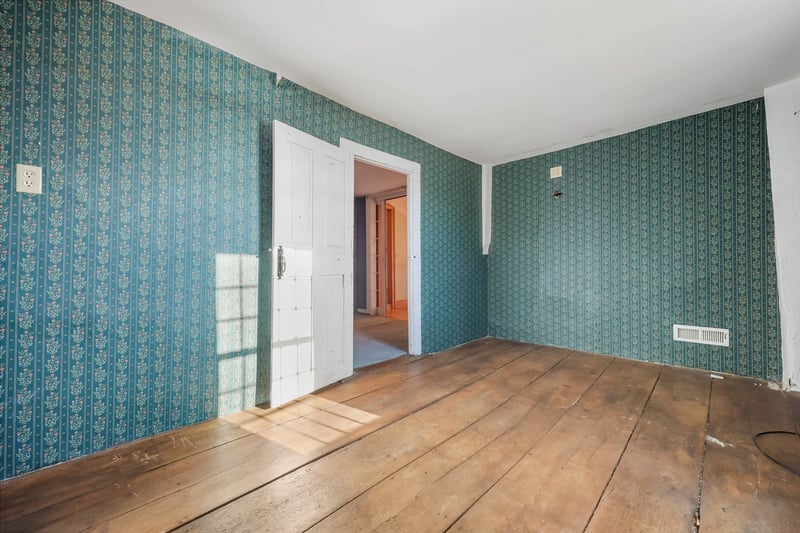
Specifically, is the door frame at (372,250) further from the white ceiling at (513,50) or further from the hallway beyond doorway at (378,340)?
the white ceiling at (513,50)

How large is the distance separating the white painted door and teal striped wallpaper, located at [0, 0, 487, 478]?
0.53 feet

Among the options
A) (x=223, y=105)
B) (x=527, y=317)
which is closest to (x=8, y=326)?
(x=223, y=105)

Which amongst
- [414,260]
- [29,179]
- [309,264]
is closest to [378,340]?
[414,260]

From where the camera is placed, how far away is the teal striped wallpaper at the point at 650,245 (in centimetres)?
289

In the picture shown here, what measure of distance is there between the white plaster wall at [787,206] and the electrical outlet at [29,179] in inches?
191

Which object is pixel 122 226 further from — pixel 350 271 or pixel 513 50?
pixel 513 50

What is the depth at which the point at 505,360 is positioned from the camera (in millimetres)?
3479

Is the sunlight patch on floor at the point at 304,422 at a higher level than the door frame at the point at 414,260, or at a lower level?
lower

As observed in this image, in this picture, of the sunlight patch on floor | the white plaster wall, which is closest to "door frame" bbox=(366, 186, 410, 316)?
the sunlight patch on floor

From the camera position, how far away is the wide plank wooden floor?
1.30m

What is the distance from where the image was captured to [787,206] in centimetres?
264

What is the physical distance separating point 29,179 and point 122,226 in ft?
1.29

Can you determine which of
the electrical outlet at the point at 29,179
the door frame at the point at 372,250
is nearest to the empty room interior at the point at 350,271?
the electrical outlet at the point at 29,179

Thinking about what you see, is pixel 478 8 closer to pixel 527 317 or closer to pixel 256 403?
pixel 256 403
